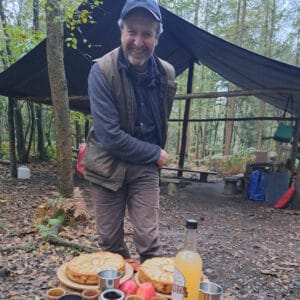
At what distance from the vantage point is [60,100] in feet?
15.5

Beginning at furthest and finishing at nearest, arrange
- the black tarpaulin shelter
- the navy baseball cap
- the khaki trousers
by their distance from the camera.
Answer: the black tarpaulin shelter, the khaki trousers, the navy baseball cap

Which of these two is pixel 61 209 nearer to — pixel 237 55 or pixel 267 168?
pixel 237 55

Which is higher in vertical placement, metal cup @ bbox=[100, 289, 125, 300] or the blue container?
metal cup @ bbox=[100, 289, 125, 300]

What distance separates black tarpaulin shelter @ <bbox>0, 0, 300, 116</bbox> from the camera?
206 inches

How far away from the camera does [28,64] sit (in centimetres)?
611

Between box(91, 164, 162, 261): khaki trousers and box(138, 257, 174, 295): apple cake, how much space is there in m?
0.41

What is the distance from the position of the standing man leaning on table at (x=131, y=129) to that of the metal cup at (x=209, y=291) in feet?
2.27

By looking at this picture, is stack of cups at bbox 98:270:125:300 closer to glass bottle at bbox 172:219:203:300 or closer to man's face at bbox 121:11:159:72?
glass bottle at bbox 172:219:203:300

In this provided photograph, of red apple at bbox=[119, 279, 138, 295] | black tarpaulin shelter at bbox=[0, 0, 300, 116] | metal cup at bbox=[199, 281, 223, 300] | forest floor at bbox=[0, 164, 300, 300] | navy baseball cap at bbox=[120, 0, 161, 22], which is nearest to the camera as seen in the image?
metal cup at bbox=[199, 281, 223, 300]

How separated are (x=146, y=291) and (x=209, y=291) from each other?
0.80ft

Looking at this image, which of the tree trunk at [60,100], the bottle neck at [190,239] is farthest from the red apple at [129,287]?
the tree trunk at [60,100]

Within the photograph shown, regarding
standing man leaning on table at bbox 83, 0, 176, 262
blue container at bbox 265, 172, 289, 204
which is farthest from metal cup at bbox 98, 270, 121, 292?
blue container at bbox 265, 172, 289, 204

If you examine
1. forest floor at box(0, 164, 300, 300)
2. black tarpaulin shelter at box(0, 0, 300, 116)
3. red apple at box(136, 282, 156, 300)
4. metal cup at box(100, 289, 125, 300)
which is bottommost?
forest floor at box(0, 164, 300, 300)

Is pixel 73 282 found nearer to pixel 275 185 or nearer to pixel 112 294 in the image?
pixel 112 294
